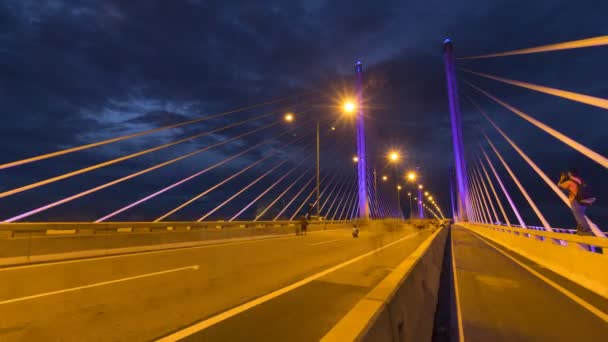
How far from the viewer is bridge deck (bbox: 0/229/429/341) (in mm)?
4082

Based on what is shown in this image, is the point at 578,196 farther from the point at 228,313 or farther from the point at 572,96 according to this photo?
the point at 228,313

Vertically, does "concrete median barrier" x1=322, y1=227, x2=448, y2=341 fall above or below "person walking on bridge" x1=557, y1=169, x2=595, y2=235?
below

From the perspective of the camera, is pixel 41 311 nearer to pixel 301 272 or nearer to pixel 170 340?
pixel 170 340

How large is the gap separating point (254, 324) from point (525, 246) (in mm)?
15352

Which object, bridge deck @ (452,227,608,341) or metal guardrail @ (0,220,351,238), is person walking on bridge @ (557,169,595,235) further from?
metal guardrail @ (0,220,351,238)

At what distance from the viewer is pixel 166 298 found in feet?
18.5

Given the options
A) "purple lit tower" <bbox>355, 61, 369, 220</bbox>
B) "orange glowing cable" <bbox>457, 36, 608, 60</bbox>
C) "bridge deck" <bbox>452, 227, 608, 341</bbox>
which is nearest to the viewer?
"bridge deck" <bbox>452, 227, 608, 341</bbox>

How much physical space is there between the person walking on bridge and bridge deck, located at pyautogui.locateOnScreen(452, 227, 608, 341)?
67.6 inches

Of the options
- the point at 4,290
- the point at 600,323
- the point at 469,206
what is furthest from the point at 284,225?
the point at 469,206

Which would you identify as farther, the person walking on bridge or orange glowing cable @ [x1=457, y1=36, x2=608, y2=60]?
the person walking on bridge

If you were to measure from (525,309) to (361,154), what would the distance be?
37.4 meters

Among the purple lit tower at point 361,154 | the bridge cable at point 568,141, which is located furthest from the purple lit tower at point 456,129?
the bridge cable at point 568,141

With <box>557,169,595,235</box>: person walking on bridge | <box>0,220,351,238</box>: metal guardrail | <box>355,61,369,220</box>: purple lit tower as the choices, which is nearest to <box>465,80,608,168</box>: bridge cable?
<box>557,169,595,235</box>: person walking on bridge

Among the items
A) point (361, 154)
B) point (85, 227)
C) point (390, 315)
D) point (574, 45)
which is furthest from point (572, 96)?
point (361, 154)
